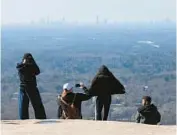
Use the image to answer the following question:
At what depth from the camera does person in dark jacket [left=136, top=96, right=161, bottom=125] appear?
12.5m

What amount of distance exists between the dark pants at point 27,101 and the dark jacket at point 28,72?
12 centimetres

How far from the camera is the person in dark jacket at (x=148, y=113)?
1252 cm

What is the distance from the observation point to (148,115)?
12594 mm

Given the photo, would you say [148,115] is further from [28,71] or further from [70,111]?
[28,71]

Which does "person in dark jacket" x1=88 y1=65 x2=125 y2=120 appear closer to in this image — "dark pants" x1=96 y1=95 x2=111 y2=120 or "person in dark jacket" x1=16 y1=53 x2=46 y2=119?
"dark pants" x1=96 y1=95 x2=111 y2=120

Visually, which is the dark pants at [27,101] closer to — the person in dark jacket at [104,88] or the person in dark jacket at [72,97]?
the person in dark jacket at [72,97]

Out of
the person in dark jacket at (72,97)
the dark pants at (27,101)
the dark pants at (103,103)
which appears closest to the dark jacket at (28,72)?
the dark pants at (27,101)

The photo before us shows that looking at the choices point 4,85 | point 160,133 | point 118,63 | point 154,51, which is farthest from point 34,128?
point 154,51

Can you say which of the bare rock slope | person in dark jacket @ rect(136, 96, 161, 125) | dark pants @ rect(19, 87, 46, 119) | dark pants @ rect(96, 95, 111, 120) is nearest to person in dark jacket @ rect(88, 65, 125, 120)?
dark pants @ rect(96, 95, 111, 120)

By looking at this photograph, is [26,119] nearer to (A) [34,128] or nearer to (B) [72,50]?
(A) [34,128]

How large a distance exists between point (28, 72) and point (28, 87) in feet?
1.05

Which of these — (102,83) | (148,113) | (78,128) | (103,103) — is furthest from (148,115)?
(78,128)

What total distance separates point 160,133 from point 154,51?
435 ft

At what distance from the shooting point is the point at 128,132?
1139cm
